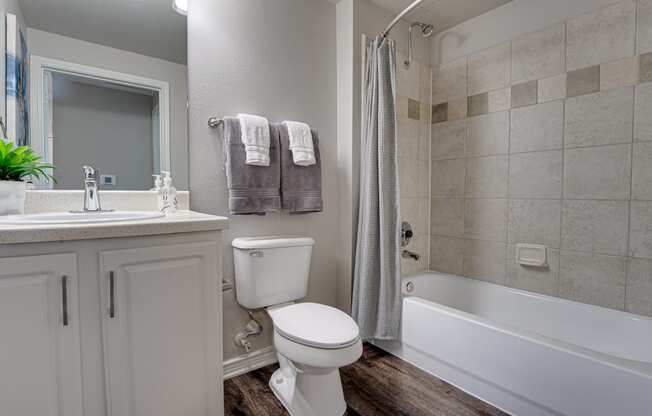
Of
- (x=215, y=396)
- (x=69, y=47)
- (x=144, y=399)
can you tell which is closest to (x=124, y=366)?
(x=144, y=399)

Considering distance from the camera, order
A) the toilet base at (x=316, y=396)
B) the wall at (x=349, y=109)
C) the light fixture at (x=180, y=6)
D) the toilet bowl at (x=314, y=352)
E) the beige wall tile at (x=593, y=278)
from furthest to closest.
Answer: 1. the wall at (x=349, y=109)
2. the beige wall tile at (x=593, y=278)
3. the light fixture at (x=180, y=6)
4. the toilet base at (x=316, y=396)
5. the toilet bowl at (x=314, y=352)

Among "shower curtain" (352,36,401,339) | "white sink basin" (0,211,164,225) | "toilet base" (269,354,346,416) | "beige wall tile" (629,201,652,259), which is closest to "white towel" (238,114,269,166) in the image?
"white sink basin" (0,211,164,225)

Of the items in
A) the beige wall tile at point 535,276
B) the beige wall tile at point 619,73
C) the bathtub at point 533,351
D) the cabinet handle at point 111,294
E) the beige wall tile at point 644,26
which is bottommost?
the bathtub at point 533,351

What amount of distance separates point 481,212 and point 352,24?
1495 millimetres

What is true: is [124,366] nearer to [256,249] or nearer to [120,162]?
[256,249]

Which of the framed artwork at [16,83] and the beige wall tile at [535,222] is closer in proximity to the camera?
the framed artwork at [16,83]

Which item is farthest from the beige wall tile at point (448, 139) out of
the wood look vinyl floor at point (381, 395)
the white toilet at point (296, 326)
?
the wood look vinyl floor at point (381, 395)

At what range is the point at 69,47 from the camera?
1.33 meters

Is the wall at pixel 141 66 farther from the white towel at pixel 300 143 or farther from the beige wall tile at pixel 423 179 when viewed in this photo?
the beige wall tile at pixel 423 179

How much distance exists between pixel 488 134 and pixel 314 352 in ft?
5.90

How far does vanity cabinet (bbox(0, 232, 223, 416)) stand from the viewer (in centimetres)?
86

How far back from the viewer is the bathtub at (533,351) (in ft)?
3.84

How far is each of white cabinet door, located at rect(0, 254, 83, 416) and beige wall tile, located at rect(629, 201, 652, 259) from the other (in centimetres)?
236

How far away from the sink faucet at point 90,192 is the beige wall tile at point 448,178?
2132 millimetres
